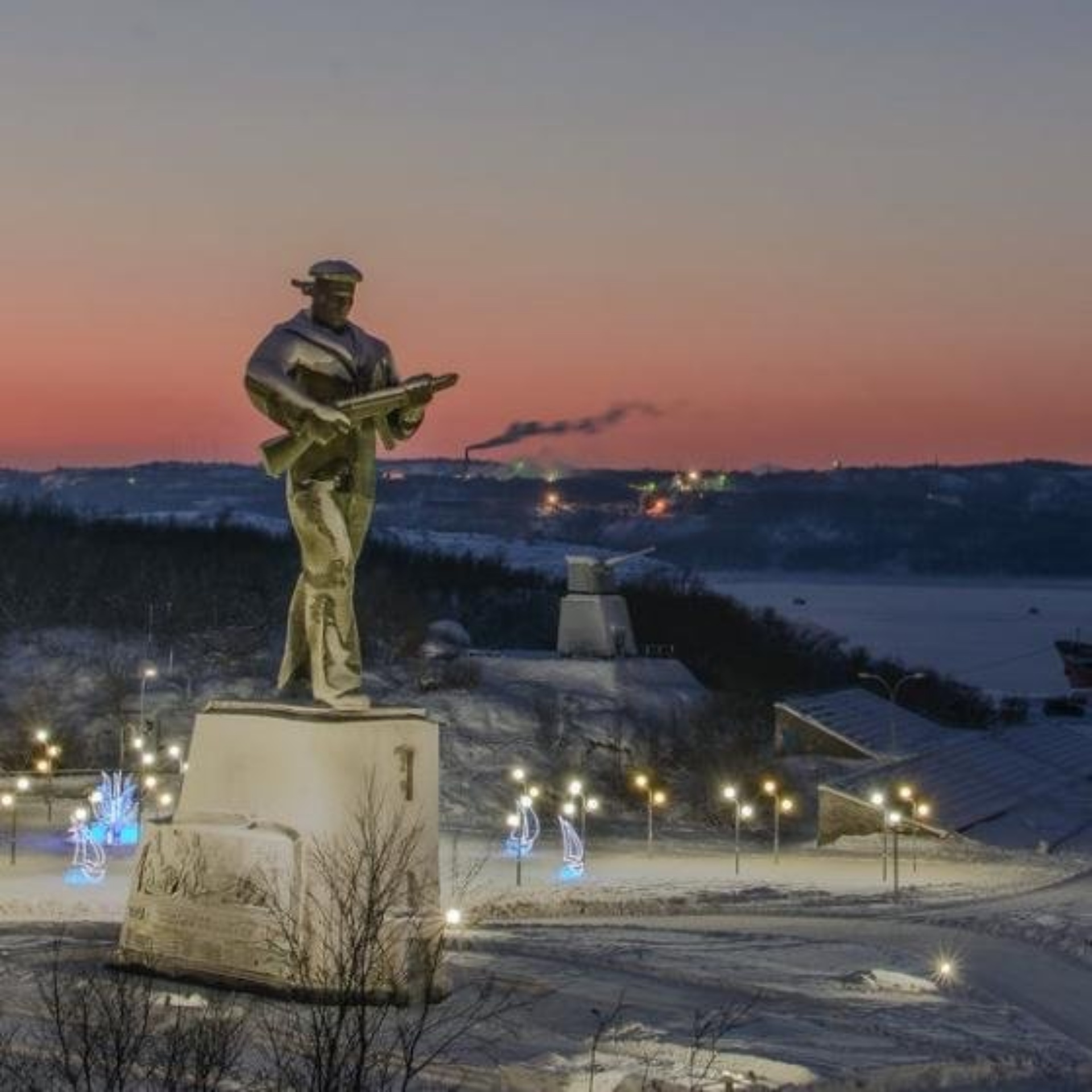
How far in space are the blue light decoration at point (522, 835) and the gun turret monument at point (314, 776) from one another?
1734 centimetres

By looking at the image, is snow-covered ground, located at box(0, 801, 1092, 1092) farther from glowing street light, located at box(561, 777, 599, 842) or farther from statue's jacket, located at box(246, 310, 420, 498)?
statue's jacket, located at box(246, 310, 420, 498)

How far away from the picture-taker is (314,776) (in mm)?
15938

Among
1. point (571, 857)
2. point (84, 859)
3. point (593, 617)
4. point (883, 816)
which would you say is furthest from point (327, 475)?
point (593, 617)

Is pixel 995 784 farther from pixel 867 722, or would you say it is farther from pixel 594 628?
pixel 594 628

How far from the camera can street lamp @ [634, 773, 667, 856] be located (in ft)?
129

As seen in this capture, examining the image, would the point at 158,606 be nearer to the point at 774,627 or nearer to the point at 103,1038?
the point at 774,627

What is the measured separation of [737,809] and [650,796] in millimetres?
4833

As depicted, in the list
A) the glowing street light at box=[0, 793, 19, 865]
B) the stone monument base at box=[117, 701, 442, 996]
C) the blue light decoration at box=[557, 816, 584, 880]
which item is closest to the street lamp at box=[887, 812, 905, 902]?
the blue light decoration at box=[557, 816, 584, 880]

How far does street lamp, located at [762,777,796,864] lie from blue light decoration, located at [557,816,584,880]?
161 inches

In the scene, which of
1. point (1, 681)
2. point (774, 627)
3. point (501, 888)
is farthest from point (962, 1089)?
point (774, 627)

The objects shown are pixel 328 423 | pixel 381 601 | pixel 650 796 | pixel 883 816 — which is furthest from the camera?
pixel 381 601

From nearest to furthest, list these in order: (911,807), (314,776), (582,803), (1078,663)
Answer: (314,776), (911,807), (582,803), (1078,663)

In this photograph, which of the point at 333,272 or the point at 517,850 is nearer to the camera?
the point at 333,272

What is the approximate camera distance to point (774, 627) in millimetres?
73750
